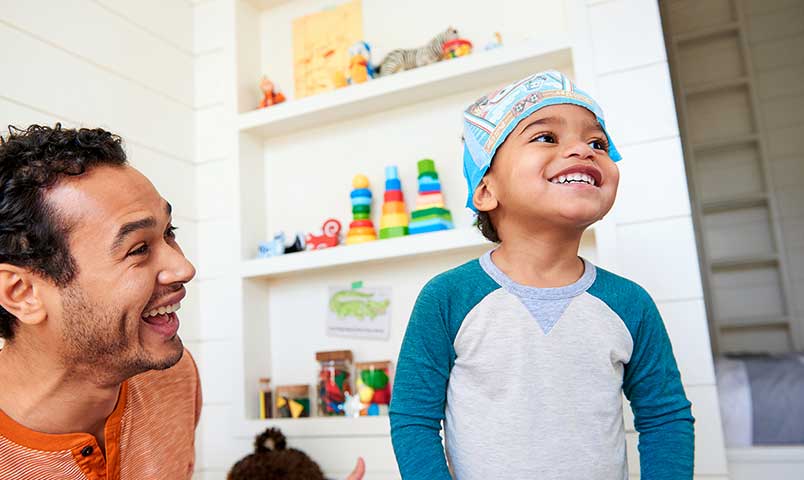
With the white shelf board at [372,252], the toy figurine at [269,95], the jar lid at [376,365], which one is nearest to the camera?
the white shelf board at [372,252]

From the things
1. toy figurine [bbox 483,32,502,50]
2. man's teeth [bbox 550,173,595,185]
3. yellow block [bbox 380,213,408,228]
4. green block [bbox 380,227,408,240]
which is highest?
toy figurine [bbox 483,32,502,50]

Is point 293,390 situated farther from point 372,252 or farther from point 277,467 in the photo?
point 372,252

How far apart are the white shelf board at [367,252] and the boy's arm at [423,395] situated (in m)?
0.64

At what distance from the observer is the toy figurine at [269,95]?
2.00 meters

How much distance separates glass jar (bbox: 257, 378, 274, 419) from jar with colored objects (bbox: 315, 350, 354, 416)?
0.54 ft

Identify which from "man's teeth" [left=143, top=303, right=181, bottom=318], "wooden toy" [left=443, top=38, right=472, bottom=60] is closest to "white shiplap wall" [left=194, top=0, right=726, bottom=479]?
"wooden toy" [left=443, top=38, right=472, bottom=60]

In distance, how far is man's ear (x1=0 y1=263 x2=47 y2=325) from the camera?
33.6 inches

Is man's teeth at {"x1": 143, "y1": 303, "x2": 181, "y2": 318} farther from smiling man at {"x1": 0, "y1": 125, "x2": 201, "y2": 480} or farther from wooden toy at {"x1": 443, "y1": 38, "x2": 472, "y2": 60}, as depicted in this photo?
wooden toy at {"x1": 443, "y1": 38, "x2": 472, "y2": 60}

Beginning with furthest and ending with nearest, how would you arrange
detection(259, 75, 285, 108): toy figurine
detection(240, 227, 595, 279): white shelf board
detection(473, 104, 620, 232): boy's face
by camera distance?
1. detection(259, 75, 285, 108): toy figurine
2. detection(240, 227, 595, 279): white shelf board
3. detection(473, 104, 620, 232): boy's face

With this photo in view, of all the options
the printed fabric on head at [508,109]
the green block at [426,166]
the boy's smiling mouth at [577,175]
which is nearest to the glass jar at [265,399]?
the green block at [426,166]

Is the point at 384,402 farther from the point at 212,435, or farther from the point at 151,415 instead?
the point at 151,415

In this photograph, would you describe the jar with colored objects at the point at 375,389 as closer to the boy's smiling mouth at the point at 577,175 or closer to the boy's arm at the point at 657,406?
the boy's arm at the point at 657,406

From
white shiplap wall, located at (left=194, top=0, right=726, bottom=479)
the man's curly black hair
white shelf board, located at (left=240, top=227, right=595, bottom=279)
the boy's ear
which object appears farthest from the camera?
white shelf board, located at (left=240, top=227, right=595, bottom=279)

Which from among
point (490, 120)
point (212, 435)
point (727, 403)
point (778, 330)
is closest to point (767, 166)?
point (778, 330)
